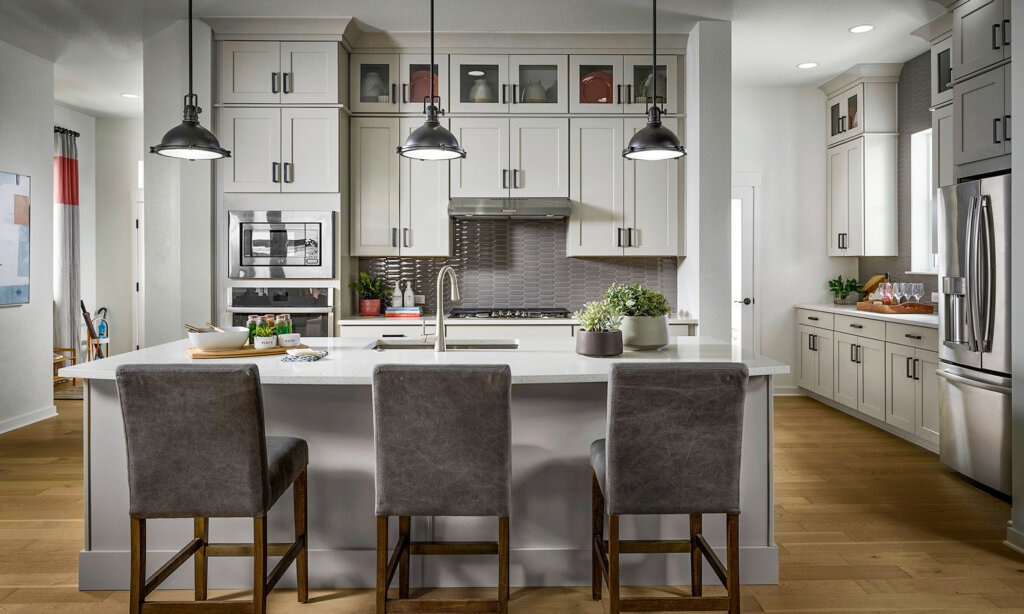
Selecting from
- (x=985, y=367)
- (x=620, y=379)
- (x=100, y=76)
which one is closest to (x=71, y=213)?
(x=100, y=76)

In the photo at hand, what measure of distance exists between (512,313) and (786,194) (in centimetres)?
300

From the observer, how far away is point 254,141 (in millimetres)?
4426

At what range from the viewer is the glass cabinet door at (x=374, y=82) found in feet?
15.4

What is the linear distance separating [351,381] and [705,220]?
3112 millimetres

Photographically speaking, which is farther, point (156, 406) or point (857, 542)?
point (857, 542)

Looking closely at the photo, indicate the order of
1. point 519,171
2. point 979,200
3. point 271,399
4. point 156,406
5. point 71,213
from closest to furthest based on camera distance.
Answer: point 156,406
point 271,399
point 979,200
point 519,171
point 71,213

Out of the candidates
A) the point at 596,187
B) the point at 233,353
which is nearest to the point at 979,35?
the point at 596,187

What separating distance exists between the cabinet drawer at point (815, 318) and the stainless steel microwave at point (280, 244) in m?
4.07

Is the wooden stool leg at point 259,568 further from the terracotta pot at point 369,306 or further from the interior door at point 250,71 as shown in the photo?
the interior door at point 250,71

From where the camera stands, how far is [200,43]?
4.34m

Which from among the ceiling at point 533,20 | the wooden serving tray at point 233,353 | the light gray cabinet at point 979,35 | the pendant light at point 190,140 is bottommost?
the wooden serving tray at point 233,353

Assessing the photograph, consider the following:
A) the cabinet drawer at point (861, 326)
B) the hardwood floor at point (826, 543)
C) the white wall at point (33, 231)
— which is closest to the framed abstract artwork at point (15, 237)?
the white wall at point (33, 231)

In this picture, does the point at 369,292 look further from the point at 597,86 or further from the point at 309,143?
the point at 597,86

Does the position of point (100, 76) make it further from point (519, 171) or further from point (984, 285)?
point (984, 285)
